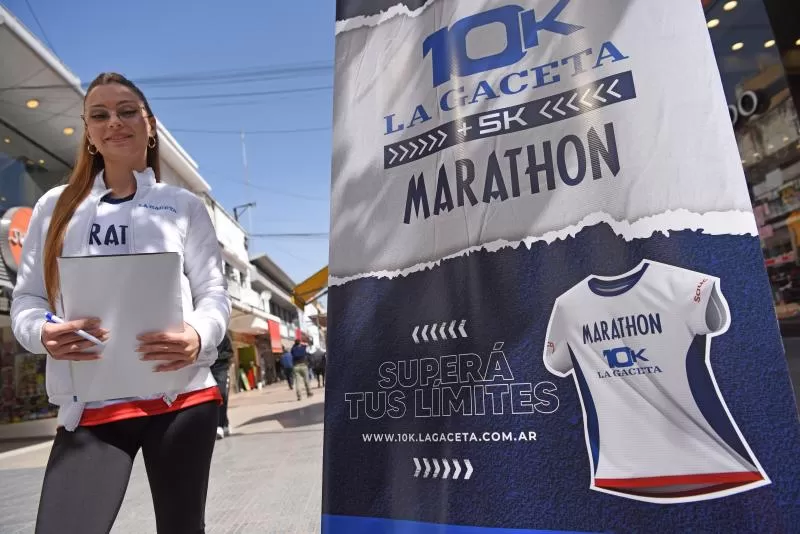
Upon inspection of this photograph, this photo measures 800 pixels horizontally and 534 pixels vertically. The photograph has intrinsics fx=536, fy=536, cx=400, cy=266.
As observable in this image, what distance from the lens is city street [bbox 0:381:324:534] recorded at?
3.12m

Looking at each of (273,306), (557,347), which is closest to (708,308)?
(557,347)

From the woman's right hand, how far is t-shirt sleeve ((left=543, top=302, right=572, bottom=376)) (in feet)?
3.24

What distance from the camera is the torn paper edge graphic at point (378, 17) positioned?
137 cm

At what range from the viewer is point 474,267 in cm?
121

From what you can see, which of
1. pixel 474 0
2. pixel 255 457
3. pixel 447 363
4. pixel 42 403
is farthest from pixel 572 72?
pixel 42 403

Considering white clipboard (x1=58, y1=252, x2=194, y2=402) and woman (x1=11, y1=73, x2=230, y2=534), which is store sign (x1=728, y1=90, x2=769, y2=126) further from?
white clipboard (x1=58, y1=252, x2=194, y2=402)

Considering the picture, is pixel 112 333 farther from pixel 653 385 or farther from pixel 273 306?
pixel 273 306

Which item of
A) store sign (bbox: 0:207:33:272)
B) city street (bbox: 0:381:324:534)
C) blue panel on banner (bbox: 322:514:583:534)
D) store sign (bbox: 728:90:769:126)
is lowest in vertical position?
city street (bbox: 0:381:324:534)

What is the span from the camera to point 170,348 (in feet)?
4.10

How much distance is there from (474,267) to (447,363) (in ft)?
0.75

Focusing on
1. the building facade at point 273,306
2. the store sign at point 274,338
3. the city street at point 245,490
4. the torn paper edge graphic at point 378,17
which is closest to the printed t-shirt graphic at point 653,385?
the torn paper edge graphic at point 378,17

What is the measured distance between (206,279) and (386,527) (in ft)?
2.61

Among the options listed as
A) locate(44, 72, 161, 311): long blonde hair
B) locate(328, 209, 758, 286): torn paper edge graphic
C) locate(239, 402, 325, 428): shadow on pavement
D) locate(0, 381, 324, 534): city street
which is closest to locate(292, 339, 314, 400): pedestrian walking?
locate(239, 402, 325, 428): shadow on pavement

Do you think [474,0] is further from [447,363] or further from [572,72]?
[447,363]
